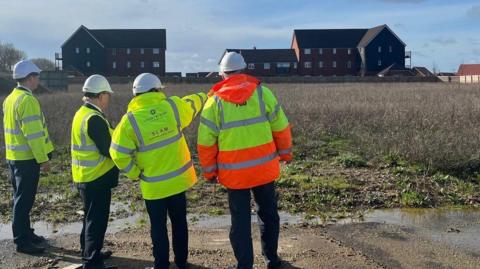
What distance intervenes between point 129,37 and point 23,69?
227 feet

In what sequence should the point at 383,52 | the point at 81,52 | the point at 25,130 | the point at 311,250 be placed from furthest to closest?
the point at 383,52, the point at 81,52, the point at 25,130, the point at 311,250

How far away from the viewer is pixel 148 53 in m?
71.4

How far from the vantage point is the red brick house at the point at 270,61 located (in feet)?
251

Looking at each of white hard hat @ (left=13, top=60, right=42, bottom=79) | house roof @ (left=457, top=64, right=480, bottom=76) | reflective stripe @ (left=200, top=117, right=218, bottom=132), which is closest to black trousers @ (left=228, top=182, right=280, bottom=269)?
reflective stripe @ (left=200, top=117, right=218, bottom=132)

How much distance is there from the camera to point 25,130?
5.48 m

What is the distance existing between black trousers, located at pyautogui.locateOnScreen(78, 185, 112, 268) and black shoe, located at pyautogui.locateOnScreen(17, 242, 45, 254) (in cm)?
84

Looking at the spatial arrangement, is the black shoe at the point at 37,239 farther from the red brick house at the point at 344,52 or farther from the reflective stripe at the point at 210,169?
the red brick house at the point at 344,52

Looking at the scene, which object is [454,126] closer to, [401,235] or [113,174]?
[401,235]

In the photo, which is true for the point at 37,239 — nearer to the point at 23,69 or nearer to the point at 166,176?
the point at 23,69

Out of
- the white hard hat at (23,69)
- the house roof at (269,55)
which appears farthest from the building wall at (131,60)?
the white hard hat at (23,69)

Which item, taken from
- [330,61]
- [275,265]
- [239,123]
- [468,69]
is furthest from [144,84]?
[468,69]

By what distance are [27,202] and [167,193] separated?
209 centimetres

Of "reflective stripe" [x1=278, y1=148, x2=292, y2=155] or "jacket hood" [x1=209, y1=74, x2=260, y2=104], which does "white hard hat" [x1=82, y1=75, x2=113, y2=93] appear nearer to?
"jacket hood" [x1=209, y1=74, x2=260, y2=104]

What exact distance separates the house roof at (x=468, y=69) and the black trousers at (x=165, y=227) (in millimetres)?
81607
